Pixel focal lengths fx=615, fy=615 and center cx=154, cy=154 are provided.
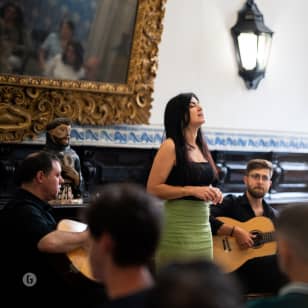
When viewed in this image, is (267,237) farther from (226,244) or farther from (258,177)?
(258,177)

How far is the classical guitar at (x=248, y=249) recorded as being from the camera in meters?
3.81

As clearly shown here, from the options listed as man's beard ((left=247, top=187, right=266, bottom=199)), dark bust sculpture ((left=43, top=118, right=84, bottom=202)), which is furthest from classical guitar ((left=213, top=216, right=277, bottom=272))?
dark bust sculpture ((left=43, top=118, right=84, bottom=202))

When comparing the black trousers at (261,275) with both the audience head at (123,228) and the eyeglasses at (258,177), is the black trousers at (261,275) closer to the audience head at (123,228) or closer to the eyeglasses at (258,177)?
the eyeglasses at (258,177)

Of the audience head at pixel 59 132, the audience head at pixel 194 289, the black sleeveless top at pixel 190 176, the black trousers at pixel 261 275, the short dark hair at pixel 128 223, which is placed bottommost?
the black trousers at pixel 261 275

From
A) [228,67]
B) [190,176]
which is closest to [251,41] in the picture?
[228,67]

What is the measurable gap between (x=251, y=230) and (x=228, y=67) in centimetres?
169

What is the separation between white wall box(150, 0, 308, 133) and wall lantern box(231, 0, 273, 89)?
64 mm

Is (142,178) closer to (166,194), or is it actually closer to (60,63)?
(60,63)

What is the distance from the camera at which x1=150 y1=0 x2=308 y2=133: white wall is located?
189 inches

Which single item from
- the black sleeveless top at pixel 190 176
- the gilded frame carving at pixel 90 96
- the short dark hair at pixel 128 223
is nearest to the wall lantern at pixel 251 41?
the gilded frame carving at pixel 90 96

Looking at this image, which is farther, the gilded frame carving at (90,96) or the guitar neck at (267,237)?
the gilded frame carving at (90,96)

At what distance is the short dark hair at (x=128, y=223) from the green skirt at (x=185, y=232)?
1514mm

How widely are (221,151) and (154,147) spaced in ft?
2.04

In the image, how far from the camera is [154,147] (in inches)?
185
